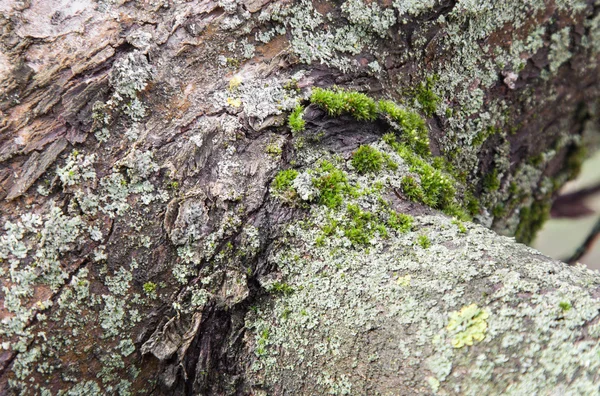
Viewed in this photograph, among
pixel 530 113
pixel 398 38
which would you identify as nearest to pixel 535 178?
pixel 530 113

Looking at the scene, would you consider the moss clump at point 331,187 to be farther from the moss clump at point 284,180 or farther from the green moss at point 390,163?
the green moss at point 390,163

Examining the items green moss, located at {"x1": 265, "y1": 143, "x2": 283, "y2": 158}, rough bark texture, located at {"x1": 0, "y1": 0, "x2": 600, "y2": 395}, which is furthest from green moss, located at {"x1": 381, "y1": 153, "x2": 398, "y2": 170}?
green moss, located at {"x1": 265, "y1": 143, "x2": 283, "y2": 158}

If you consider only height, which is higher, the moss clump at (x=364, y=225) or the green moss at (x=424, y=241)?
the green moss at (x=424, y=241)

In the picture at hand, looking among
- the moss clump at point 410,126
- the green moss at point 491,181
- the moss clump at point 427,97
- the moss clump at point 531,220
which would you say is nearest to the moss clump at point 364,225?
the moss clump at point 410,126

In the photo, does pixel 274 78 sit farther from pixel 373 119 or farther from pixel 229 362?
pixel 229 362

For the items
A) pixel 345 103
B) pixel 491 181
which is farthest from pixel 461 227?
pixel 491 181

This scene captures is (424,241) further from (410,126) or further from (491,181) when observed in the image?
(491,181)
